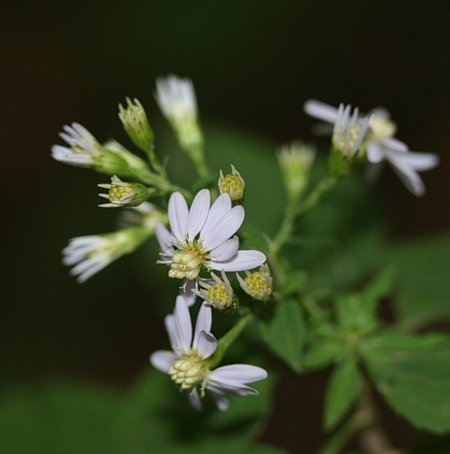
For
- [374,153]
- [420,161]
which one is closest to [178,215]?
[374,153]

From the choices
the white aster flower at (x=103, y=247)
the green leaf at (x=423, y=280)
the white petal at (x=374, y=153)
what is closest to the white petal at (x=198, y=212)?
the white aster flower at (x=103, y=247)

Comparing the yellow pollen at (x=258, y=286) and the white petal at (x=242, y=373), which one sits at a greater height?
the yellow pollen at (x=258, y=286)

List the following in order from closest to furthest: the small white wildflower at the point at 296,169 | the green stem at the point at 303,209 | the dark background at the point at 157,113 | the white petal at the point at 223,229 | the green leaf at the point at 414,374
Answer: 1. the white petal at the point at 223,229
2. the green leaf at the point at 414,374
3. the green stem at the point at 303,209
4. the small white wildflower at the point at 296,169
5. the dark background at the point at 157,113

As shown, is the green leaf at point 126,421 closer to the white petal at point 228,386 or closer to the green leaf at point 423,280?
the white petal at point 228,386

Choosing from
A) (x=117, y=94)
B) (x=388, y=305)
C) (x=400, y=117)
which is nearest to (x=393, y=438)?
(x=388, y=305)

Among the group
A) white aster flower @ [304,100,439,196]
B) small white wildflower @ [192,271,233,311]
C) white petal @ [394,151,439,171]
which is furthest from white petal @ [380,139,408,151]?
small white wildflower @ [192,271,233,311]

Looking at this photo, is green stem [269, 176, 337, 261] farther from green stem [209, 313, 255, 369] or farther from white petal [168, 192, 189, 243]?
white petal [168, 192, 189, 243]

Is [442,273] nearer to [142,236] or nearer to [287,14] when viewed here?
[142,236]
